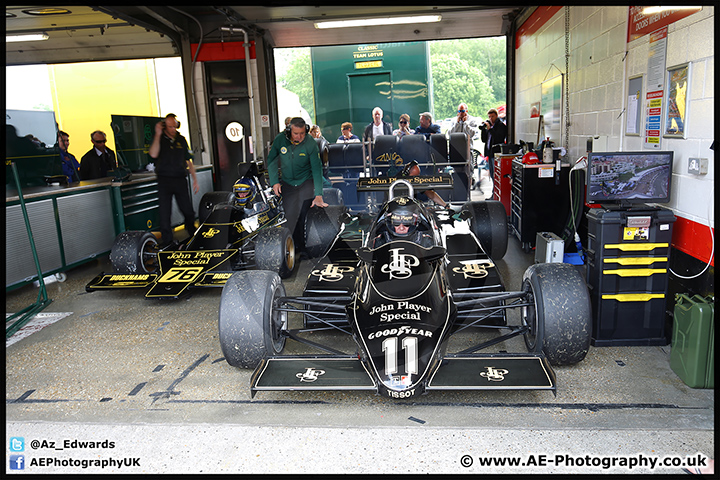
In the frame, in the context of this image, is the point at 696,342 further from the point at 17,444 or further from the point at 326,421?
the point at 17,444

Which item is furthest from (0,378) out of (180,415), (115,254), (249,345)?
(115,254)

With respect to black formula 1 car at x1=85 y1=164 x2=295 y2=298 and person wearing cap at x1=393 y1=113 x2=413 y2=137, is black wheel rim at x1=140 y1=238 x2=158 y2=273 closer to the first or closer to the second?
black formula 1 car at x1=85 y1=164 x2=295 y2=298

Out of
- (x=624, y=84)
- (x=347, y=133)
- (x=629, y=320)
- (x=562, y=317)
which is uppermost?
(x=624, y=84)

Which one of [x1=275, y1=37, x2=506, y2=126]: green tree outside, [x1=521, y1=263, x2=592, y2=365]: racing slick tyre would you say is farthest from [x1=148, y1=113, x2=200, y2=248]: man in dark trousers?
[x1=521, y1=263, x2=592, y2=365]: racing slick tyre

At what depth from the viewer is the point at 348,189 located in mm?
8883

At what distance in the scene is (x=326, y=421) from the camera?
2.81m

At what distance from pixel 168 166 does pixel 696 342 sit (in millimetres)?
5636

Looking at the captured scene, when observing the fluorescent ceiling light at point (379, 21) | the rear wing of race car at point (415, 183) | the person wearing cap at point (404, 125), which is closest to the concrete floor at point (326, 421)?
the rear wing of race car at point (415, 183)

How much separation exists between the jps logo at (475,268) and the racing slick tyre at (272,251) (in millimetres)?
1815

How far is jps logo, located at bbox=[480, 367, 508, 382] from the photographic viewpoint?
266 centimetres

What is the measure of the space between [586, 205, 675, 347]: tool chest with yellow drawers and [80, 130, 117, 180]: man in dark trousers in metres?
7.16

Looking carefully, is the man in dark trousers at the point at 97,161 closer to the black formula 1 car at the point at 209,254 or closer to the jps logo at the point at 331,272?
the black formula 1 car at the point at 209,254

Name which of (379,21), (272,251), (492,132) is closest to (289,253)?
(272,251)

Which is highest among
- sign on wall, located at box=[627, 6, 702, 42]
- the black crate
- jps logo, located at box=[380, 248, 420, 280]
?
sign on wall, located at box=[627, 6, 702, 42]
